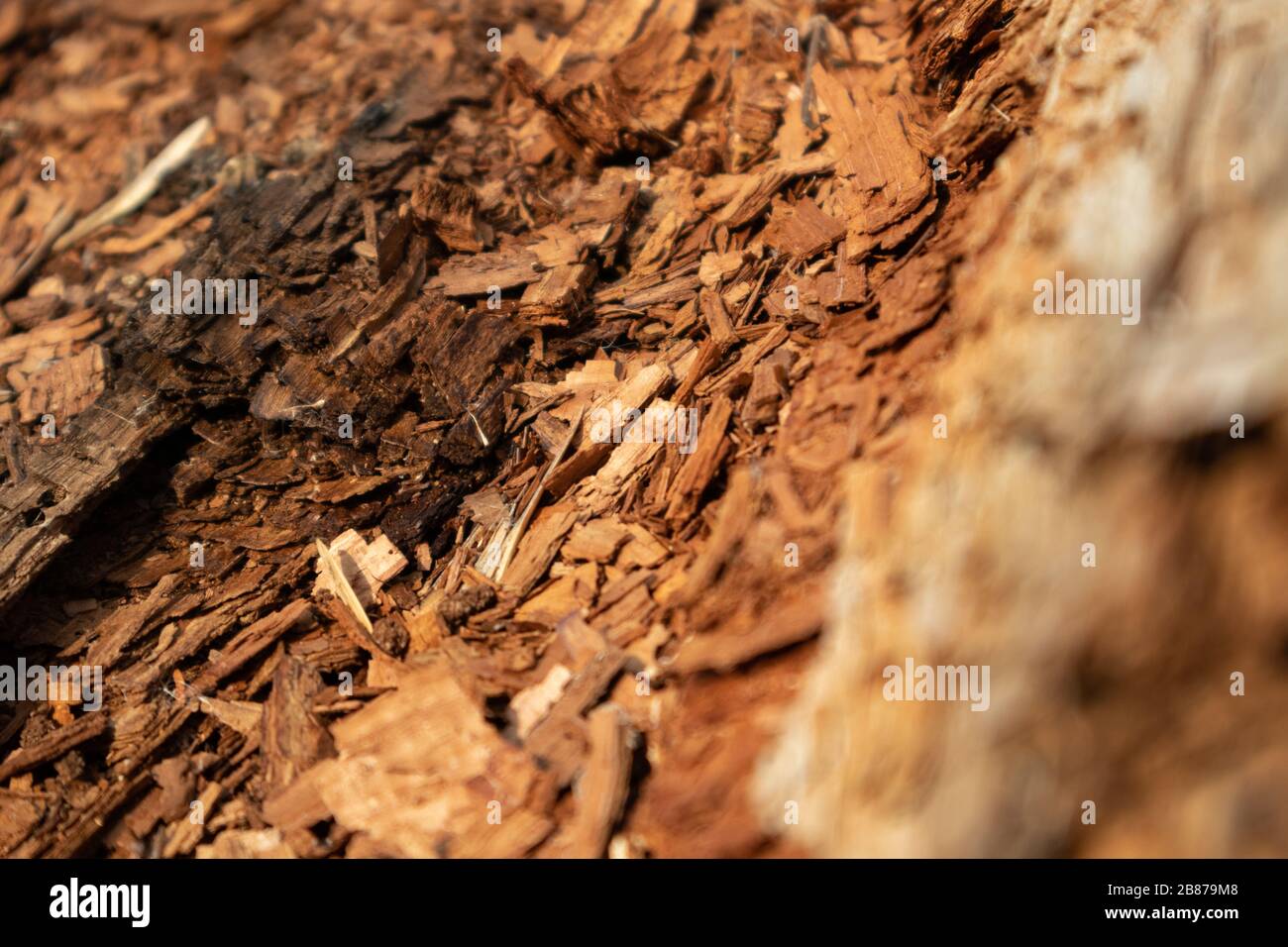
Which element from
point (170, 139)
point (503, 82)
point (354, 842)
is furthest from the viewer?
point (170, 139)

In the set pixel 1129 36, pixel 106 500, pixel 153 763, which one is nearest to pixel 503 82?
pixel 106 500

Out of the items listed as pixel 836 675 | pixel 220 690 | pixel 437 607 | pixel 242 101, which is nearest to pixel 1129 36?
pixel 836 675

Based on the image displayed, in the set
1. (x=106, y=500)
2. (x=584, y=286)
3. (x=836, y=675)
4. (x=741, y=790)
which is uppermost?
(x=584, y=286)
